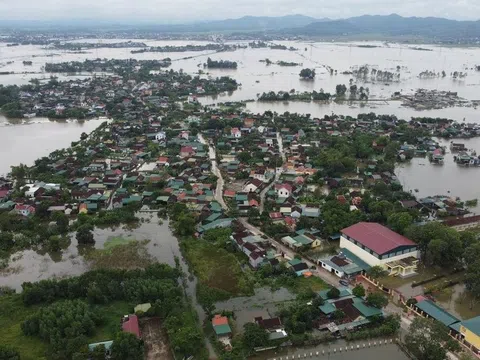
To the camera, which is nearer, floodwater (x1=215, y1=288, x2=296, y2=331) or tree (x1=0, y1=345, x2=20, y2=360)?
tree (x1=0, y1=345, x2=20, y2=360)

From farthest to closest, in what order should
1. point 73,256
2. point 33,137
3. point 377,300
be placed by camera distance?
point 33,137
point 73,256
point 377,300

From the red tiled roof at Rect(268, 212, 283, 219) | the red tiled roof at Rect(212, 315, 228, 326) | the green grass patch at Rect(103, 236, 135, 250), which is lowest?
the green grass patch at Rect(103, 236, 135, 250)

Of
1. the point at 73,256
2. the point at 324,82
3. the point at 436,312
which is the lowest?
the point at 73,256

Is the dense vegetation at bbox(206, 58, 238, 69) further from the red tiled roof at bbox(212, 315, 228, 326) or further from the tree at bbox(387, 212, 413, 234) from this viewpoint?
the red tiled roof at bbox(212, 315, 228, 326)

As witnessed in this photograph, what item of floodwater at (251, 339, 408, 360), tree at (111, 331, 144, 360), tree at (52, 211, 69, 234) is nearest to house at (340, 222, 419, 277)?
floodwater at (251, 339, 408, 360)

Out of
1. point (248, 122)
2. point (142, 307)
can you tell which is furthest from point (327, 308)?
point (248, 122)

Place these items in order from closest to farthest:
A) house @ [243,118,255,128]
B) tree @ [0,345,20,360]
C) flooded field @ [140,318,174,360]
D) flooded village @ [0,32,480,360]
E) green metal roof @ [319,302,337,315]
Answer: tree @ [0,345,20,360] < flooded field @ [140,318,174,360] < flooded village @ [0,32,480,360] < green metal roof @ [319,302,337,315] < house @ [243,118,255,128]

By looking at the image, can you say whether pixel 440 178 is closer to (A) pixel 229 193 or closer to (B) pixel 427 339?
(A) pixel 229 193

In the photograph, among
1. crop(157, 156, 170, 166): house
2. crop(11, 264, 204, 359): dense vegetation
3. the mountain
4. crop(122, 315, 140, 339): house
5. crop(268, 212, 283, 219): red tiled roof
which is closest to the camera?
crop(11, 264, 204, 359): dense vegetation
